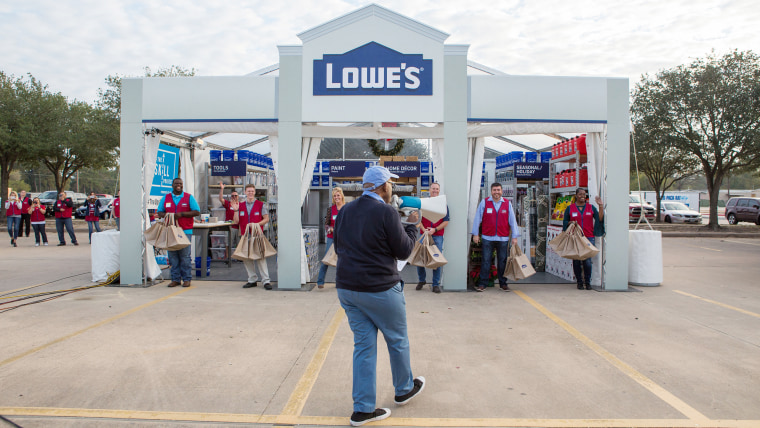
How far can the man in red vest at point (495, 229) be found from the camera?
7.29m

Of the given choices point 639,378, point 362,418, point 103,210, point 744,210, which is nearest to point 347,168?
point 639,378

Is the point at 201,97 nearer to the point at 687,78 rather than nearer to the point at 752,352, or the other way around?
the point at 752,352

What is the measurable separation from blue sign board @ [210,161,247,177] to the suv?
27230 mm

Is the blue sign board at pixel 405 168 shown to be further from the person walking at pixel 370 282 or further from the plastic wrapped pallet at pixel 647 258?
the person walking at pixel 370 282

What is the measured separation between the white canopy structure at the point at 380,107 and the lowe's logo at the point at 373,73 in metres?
0.02

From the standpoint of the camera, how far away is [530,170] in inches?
372

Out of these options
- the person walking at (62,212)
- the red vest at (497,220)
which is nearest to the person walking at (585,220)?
the red vest at (497,220)

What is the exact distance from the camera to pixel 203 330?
5215 millimetres

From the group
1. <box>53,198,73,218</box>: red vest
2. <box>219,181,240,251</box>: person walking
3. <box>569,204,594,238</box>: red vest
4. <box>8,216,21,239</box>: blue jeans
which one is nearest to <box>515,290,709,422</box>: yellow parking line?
<box>569,204,594,238</box>: red vest

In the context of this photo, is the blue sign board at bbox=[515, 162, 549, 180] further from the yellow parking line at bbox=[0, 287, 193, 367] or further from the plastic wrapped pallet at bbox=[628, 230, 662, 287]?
the yellow parking line at bbox=[0, 287, 193, 367]

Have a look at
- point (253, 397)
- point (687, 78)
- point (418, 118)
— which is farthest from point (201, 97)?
point (687, 78)

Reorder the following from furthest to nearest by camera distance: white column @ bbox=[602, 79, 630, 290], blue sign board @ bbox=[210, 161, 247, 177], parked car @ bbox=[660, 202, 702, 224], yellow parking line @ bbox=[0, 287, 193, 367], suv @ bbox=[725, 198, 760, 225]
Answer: parked car @ bbox=[660, 202, 702, 224]
suv @ bbox=[725, 198, 760, 225]
blue sign board @ bbox=[210, 161, 247, 177]
white column @ bbox=[602, 79, 630, 290]
yellow parking line @ bbox=[0, 287, 193, 367]

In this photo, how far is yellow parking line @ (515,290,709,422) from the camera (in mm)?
3211

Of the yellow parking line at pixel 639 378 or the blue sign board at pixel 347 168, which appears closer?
the yellow parking line at pixel 639 378
